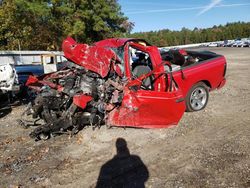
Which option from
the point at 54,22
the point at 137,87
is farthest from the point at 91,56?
the point at 54,22

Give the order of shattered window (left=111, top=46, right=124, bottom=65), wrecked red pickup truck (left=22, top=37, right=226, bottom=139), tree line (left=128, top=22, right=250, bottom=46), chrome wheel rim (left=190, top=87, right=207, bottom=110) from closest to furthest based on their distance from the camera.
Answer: wrecked red pickup truck (left=22, top=37, right=226, bottom=139), shattered window (left=111, top=46, right=124, bottom=65), chrome wheel rim (left=190, top=87, right=207, bottom=110), tree line (left=128, top=22, right=250, bottom=46)

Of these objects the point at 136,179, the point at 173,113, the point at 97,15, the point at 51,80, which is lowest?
the point at 136,179

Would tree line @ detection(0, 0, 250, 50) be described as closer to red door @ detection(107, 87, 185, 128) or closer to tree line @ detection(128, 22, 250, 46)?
red door @ detection(107, 87, 185, 128)

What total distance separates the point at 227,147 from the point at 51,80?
14.2ft

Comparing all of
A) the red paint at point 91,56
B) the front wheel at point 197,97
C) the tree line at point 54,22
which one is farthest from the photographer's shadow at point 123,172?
the tree line at point 54,22

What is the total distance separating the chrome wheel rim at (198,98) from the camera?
26.0 ft

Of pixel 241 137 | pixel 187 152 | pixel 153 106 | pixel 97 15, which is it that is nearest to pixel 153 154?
pixel 187 152

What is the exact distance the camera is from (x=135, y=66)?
748cm

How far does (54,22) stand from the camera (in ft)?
114

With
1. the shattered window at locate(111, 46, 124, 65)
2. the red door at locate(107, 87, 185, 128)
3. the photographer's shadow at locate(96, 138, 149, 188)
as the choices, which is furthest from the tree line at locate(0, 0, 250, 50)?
the photographer's shadow at locate(96, 138, 149, 188)

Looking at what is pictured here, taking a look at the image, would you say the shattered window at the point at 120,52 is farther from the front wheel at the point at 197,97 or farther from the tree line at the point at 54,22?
the tree line at the point at 54,22

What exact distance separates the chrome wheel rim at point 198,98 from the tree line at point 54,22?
22.8 meters

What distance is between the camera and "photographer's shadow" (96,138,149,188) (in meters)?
4.67

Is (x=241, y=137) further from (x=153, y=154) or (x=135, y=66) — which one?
(x=135, y=66)
